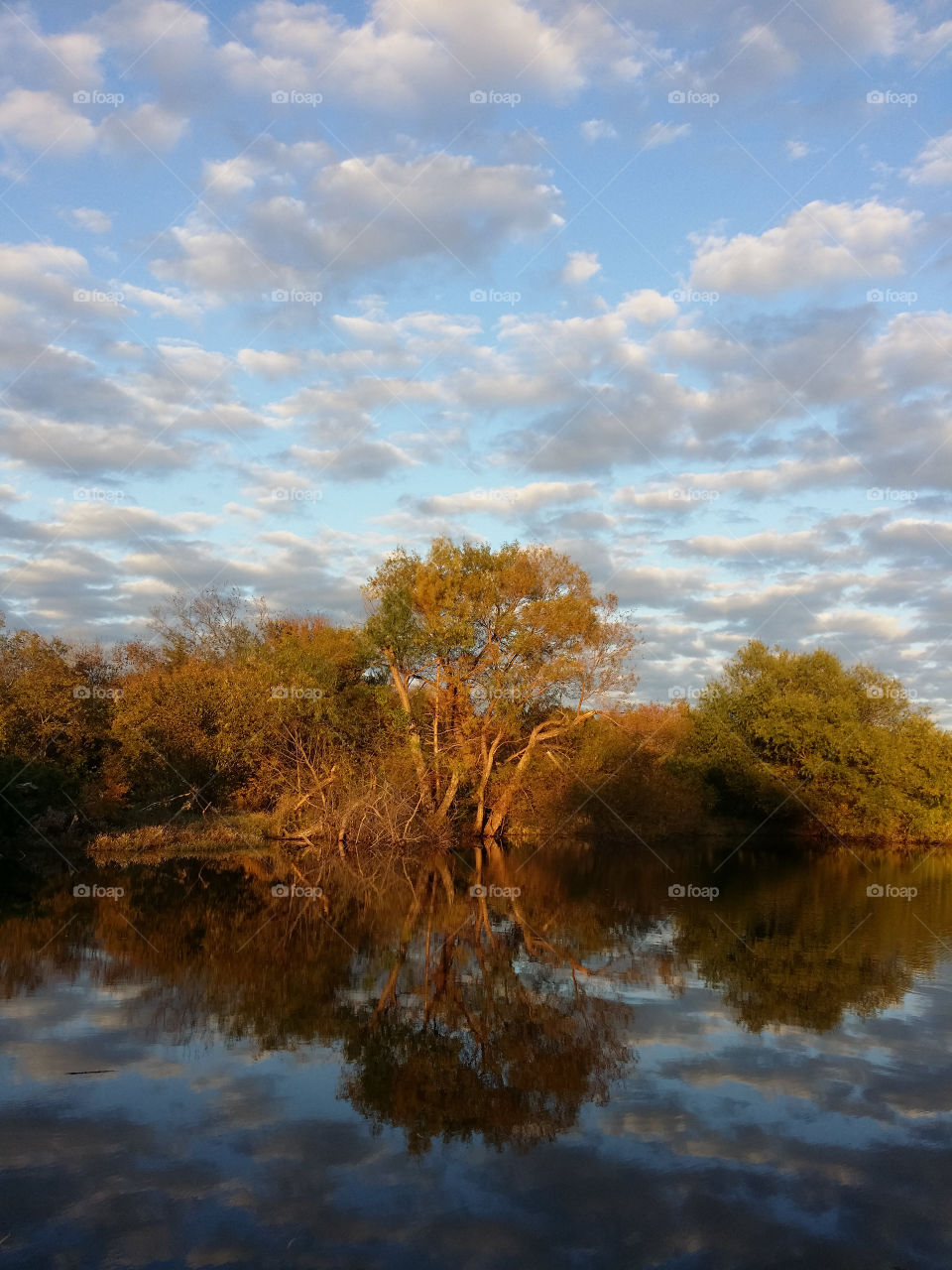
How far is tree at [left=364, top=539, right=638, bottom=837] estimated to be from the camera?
35250mm

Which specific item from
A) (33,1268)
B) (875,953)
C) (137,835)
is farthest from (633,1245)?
(137,835)

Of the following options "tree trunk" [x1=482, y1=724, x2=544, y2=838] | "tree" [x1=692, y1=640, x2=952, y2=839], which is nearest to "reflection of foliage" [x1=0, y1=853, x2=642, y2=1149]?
"tree trunk" [x1=482, y1=724, x2=544, y2=838]

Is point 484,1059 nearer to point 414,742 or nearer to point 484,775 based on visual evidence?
point 414,742

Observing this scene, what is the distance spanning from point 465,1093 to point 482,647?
93.3 feet

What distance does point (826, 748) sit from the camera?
51719mm

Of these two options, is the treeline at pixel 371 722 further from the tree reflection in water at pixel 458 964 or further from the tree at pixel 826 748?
the tree at pixel 826 748

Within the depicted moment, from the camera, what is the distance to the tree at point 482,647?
3525 cm

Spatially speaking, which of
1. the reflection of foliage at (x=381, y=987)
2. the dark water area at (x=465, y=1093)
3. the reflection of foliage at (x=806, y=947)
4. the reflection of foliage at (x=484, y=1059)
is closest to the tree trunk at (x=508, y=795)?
the reflection of foliage at (x=806, y=947)

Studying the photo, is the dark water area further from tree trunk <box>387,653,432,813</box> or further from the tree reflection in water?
tree trunk <box>387,653,432,813</box>

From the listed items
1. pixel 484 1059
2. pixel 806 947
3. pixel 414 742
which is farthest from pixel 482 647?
pixel 484 1059

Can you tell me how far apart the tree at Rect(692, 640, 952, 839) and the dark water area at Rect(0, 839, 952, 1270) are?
115 feet

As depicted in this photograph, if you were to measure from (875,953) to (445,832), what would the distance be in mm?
20636

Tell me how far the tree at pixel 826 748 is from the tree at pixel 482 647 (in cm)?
2047

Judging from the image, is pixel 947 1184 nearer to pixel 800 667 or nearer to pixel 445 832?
pixel 445 832
